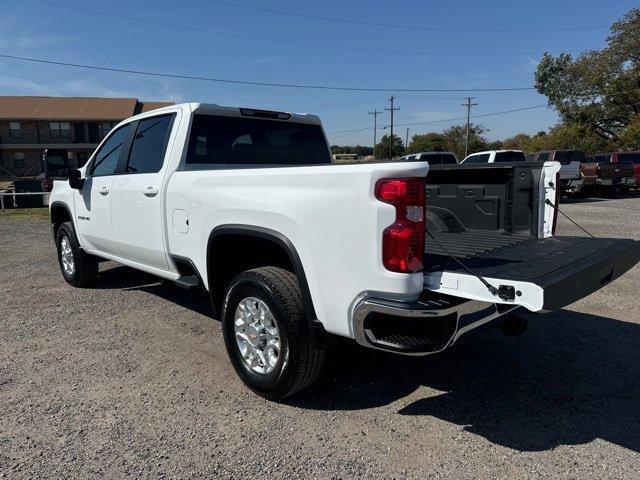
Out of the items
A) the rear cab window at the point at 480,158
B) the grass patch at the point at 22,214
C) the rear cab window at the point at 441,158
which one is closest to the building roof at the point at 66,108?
the grass patch at the point at 22,214

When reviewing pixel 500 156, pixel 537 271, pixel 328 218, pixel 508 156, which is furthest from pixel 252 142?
pixel 508 156

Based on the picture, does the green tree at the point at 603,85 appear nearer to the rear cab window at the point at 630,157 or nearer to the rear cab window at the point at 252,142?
the rear cab window at the point at 630,157

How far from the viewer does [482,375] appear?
12.0ft

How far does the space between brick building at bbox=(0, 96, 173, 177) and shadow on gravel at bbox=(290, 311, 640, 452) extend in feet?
158

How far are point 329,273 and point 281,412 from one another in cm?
107

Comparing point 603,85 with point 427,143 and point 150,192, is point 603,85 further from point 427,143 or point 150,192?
point 150,192

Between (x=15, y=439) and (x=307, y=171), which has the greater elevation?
(x=307, y=171)

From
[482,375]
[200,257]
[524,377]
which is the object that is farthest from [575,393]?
[200,257]

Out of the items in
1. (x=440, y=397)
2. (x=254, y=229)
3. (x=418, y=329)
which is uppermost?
(x=254, y=229)

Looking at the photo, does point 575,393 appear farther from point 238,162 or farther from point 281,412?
point 238,162

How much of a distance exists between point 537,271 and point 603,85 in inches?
1809

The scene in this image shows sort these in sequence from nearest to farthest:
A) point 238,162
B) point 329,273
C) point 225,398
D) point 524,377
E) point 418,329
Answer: point 418,329 < point 329,273 < point 225,398 < point 524,377 < point 238,162

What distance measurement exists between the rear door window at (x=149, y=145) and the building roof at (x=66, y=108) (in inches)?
1783

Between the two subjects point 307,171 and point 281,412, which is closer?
point 307,171
